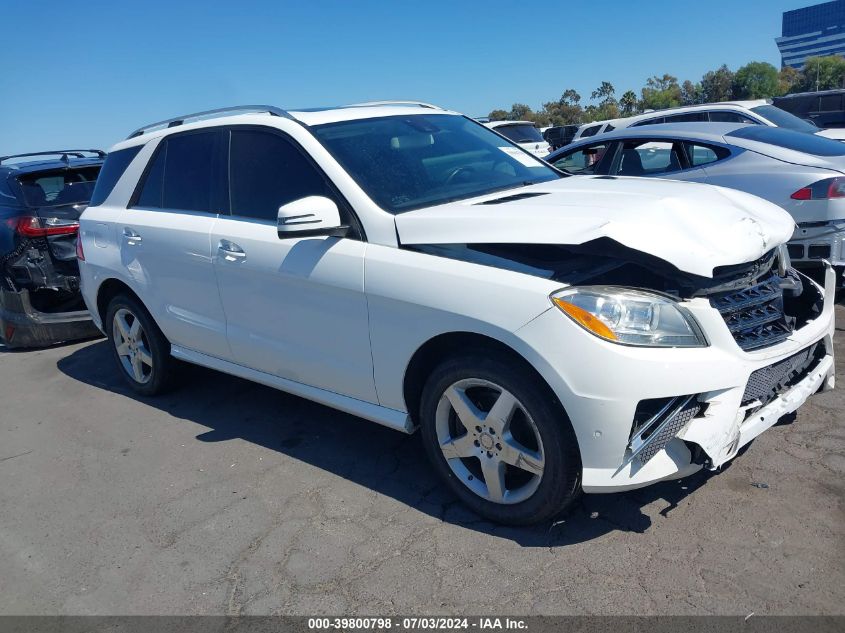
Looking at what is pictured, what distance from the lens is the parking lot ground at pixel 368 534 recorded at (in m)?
2.75

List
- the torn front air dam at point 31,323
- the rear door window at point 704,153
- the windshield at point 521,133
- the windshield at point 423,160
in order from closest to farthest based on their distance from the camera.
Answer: the windshield at point 423,160, the rear door window at point 704,153, the torn front air dam at point 31,323, the windshield at point 521,133

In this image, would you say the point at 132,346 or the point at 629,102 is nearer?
the point at 132,346

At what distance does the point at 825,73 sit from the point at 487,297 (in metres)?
81.2

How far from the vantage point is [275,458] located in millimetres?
4125

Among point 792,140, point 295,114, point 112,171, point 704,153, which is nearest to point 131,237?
point 112,171

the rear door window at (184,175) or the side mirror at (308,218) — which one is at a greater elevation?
the rear door window at (184,175)

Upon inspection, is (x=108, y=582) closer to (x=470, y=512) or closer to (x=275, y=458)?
(x=275, y=458)

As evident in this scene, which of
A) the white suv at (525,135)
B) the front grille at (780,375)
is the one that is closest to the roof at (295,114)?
the front grille at (780,375)

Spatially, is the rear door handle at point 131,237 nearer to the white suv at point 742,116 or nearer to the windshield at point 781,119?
the white suv at point 742,116

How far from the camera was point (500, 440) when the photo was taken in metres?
3.05

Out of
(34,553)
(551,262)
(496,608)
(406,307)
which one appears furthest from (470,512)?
(34,553)

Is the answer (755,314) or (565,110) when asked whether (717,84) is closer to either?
(565,110)

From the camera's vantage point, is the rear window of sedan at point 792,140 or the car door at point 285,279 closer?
the car door at point 285,279

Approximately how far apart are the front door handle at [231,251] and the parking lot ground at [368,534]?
1.15 metres
